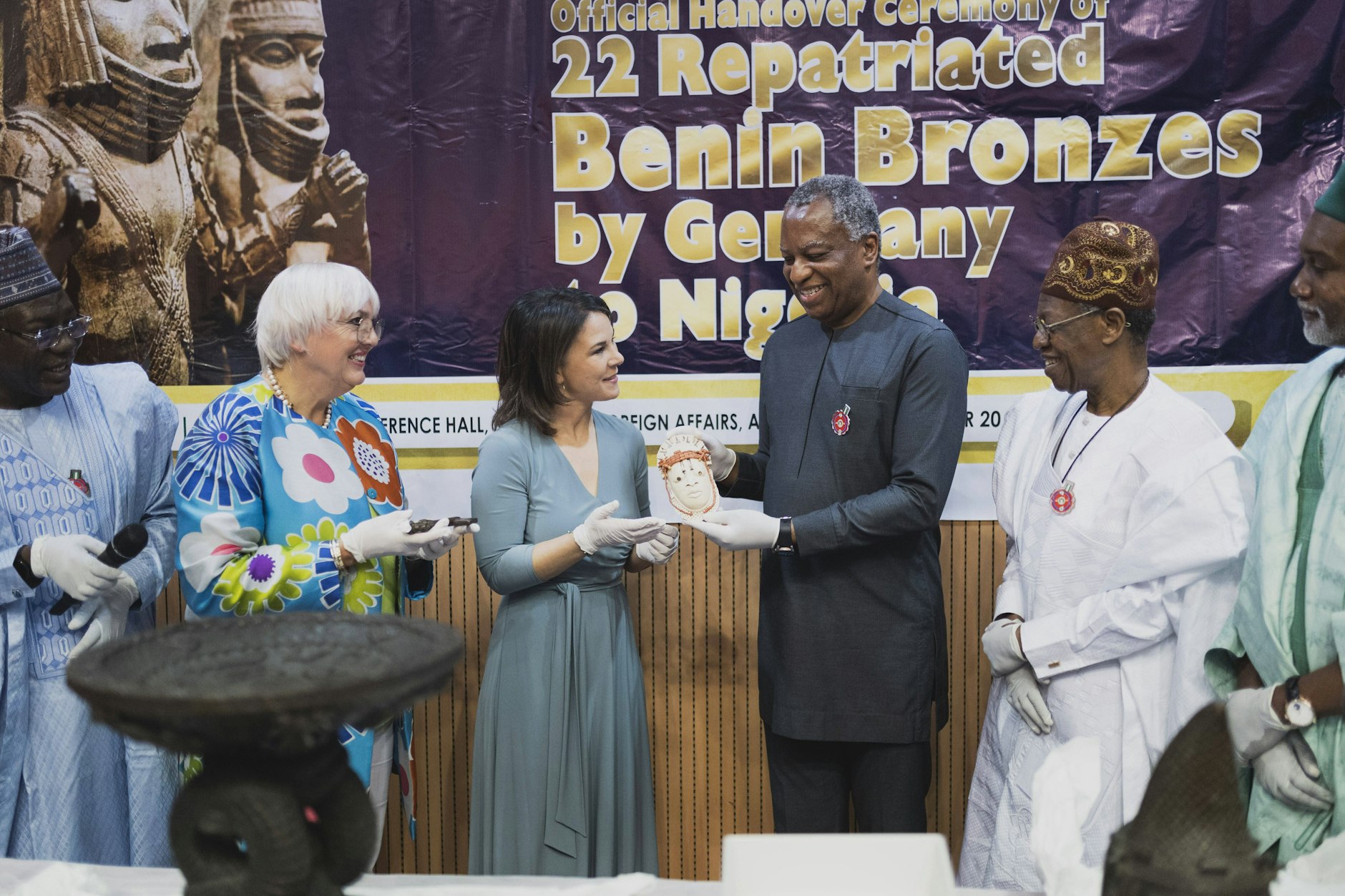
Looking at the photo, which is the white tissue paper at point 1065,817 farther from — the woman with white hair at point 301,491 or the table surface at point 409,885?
the woman with white hair at point 301,491

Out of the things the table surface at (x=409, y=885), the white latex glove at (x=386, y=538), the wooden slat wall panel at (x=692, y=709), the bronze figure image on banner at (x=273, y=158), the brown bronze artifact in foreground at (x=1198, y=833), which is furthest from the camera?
the wooden slat wall panel at (x=692, y=709)

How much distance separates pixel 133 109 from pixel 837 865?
9.59 feet

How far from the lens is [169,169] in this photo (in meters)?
3.18

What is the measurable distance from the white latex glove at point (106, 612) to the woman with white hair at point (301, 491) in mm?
204

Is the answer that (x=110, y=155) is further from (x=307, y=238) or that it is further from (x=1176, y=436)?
(x=1176, y=436)

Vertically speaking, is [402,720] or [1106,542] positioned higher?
[1106,542]

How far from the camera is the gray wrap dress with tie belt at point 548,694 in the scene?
2449mm

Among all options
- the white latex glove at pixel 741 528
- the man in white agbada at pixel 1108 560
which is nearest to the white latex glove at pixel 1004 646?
the man in white agbada at pixel 1108 560

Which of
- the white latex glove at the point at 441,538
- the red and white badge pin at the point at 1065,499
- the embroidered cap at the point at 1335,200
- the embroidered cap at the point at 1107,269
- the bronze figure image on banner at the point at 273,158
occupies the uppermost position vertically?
the bronze figure image on banner at the point at 273,158

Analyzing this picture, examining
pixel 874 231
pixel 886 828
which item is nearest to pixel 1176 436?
pixel 874 231

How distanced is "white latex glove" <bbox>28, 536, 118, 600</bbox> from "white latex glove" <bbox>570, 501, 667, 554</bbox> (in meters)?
0.96

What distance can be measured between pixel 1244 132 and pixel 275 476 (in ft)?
8.60

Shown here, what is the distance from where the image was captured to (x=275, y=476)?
87.2 inches

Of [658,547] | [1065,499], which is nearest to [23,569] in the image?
[658,547]
